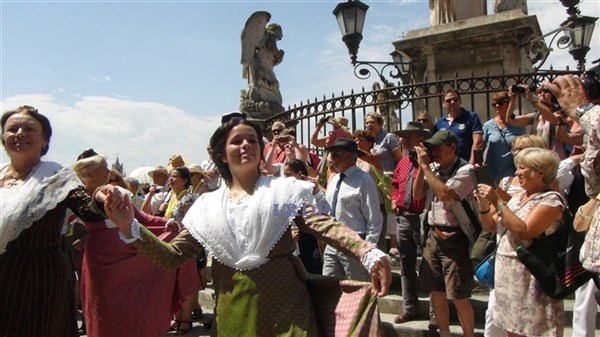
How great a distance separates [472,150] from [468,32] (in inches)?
149

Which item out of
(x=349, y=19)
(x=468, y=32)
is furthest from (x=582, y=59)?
(x=349, y=19)

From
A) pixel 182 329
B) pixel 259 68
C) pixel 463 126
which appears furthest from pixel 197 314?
pixel 259 68

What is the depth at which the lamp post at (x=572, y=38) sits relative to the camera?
8.56 metres

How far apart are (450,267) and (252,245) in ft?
7.80

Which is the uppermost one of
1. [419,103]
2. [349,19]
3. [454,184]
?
[349,19]

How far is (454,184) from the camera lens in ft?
13.8

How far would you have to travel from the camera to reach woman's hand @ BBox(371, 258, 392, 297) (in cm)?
217

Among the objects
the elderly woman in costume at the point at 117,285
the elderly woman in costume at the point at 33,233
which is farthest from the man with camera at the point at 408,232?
the elderly woman in costume at the point at 33,233

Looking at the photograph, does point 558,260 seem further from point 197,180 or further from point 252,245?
point 197,180

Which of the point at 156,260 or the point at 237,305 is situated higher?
the point at 156,260

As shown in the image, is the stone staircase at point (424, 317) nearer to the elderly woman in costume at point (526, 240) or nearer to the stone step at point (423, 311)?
the stone step at point (423, 311)

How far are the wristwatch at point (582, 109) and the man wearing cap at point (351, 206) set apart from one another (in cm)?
243

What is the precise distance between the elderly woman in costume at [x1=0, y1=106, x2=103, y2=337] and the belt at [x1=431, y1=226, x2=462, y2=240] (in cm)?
269

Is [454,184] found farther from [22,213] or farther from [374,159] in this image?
[22,213]
